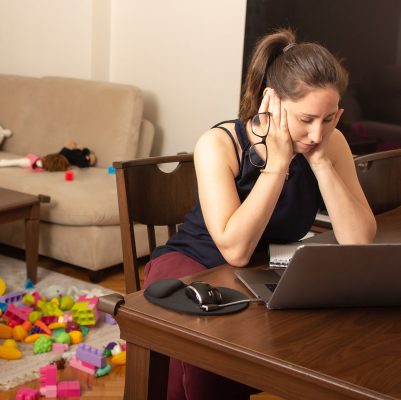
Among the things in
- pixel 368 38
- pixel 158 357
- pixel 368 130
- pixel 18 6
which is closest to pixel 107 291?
pixel 368 130

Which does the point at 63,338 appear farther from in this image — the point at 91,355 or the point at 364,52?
the point at 364,52

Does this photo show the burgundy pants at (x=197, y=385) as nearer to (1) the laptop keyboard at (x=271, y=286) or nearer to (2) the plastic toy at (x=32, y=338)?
(1) the laptop keyboard at (x=271, y=286)

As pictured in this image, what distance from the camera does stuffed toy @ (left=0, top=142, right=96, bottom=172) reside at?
3.88m

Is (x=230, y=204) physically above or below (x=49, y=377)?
above

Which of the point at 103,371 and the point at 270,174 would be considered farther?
the point at 103,371

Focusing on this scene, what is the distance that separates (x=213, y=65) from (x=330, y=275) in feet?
10.3

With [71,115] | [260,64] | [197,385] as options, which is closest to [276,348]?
[197,385]

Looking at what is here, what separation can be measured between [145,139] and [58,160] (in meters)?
0.54

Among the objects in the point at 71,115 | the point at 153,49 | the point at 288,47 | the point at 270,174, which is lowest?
the point at 71,115

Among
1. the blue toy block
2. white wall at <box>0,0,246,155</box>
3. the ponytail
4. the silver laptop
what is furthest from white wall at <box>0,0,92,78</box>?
the silver laptop

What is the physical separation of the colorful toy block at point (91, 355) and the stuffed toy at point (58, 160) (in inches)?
62.5

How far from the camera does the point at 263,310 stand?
3.83ft

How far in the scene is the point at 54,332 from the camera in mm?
2773

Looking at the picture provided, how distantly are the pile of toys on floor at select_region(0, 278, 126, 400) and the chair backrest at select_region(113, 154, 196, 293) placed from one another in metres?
0.63
